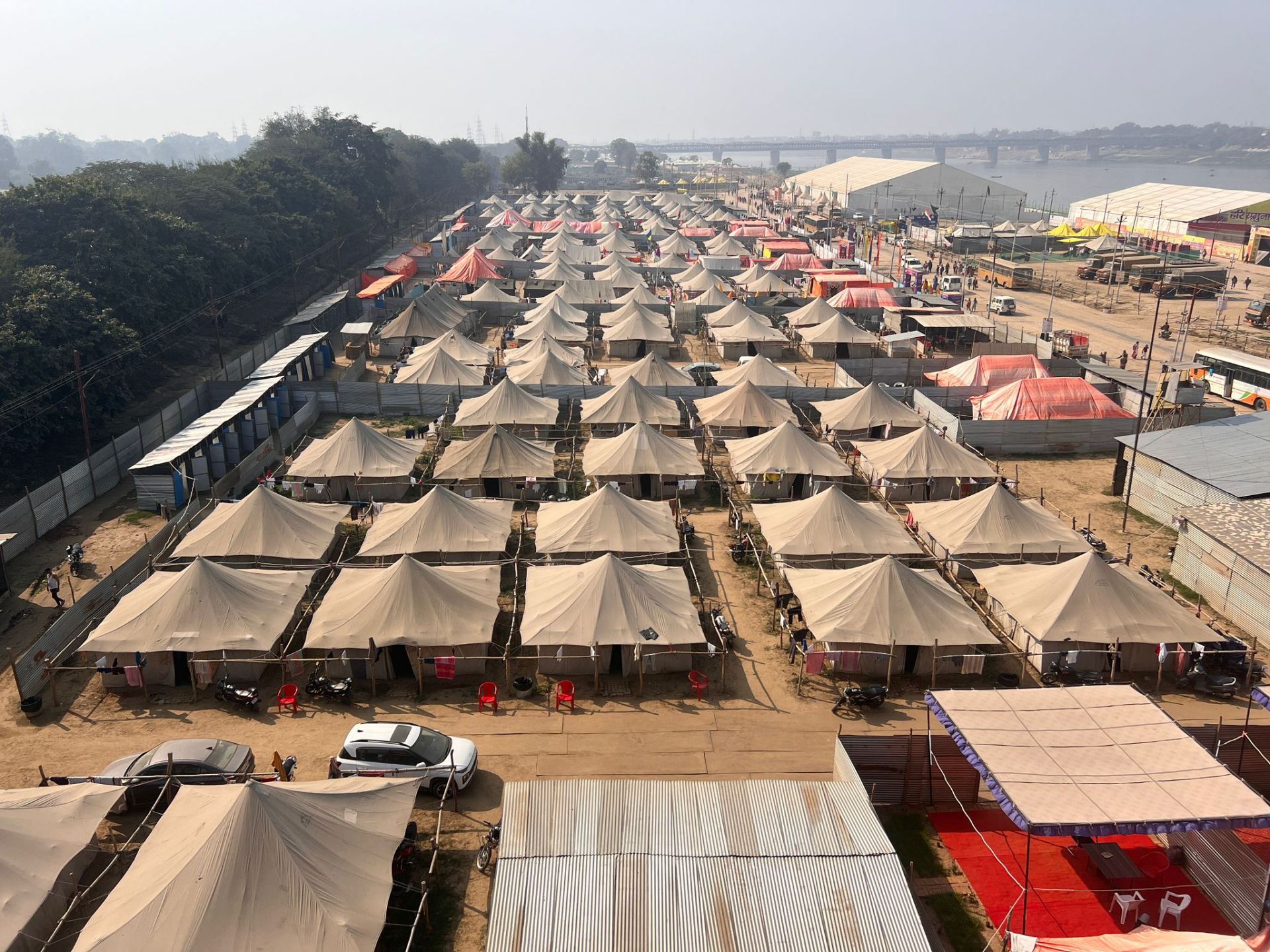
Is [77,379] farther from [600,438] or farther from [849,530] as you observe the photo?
[849,530]

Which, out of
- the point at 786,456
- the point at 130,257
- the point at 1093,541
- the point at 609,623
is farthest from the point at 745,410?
the point at 130,257

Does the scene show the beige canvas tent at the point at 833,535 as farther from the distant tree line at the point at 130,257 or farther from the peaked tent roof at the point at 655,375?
the distant tree line at the point at 130,257

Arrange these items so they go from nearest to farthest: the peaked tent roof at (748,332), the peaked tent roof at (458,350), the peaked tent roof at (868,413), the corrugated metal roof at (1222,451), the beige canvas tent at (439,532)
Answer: the beige canvas tent at (439,532), the corrugated metal roof at (1222,451), the peaked tent roof at (868,413), the peaked tent roof at (458,350), the peaked tent roof at (748,332)

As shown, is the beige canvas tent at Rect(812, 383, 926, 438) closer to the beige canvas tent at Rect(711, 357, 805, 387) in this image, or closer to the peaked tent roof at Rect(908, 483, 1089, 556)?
the beige canvas tent at Rect(711, 357, 805, 387)

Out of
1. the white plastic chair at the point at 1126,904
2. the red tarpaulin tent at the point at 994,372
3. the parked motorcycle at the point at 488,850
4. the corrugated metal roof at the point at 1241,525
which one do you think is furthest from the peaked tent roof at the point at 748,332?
the white plastic chair at the point at 1126,904

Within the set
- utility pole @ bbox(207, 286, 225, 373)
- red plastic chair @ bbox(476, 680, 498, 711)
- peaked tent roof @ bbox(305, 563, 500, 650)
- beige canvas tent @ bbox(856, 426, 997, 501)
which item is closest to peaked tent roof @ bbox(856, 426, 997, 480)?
beige canvas tent @ bbox(856, 426, 997, 501)

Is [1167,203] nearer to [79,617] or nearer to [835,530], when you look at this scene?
[835,530]
